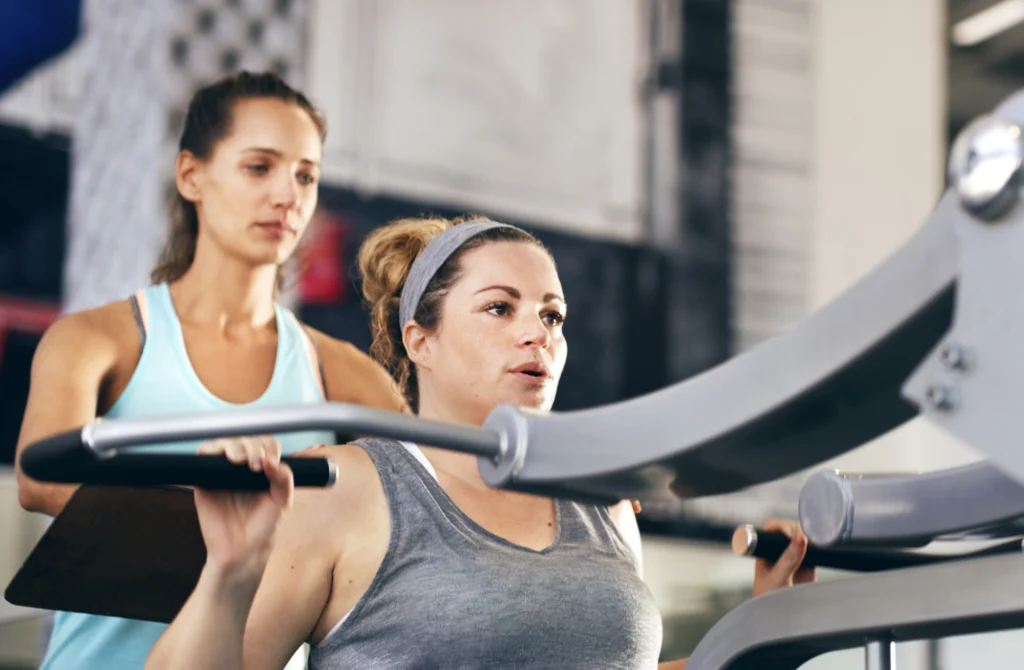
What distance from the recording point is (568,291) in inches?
131

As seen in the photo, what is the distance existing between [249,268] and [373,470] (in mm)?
502

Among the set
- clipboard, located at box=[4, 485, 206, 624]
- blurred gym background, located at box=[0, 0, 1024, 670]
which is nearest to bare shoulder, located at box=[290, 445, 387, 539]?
clipboard, located at box=[4, 485, 206, 624]

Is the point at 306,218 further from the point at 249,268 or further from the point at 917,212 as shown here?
the point at 917,212

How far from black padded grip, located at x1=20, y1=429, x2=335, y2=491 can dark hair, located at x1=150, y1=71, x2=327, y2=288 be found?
981mm

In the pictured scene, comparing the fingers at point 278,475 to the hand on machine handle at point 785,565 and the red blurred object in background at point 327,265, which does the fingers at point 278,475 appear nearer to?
the hand on machine handle at point 785,565

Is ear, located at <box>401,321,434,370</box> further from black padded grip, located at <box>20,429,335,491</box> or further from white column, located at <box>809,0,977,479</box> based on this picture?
white column, located at <box>809,0,977,479</box>

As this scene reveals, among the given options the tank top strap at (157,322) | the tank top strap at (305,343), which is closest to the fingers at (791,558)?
the tank top strap at (305,343)

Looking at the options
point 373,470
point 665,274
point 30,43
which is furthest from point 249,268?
point 665,274

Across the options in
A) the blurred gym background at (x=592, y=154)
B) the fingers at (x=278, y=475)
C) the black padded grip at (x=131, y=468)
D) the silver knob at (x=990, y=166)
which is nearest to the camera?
the silver knob at (x=990, y=166)

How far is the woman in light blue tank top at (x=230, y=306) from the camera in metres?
1.50

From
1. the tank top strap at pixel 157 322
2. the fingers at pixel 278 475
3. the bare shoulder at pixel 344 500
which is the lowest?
the fingers at pixel 278 475

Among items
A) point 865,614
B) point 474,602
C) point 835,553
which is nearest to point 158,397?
point 474,602

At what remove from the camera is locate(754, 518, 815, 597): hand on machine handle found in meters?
1.07

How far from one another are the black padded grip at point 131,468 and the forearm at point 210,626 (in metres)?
0.22
